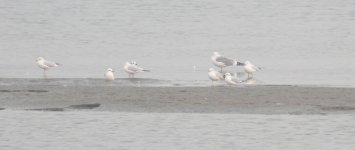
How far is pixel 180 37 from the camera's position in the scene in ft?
107

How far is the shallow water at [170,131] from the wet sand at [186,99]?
0.31 meters

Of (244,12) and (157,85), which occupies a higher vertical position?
(244,12)

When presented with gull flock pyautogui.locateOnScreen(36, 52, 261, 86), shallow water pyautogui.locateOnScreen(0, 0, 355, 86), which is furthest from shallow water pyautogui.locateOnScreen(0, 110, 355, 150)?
shallow water pyautogui.locateOnScreen(0, 0, 355, 86)

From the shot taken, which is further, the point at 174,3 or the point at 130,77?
the point at 174,3

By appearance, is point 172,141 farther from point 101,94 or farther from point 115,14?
point 115,14

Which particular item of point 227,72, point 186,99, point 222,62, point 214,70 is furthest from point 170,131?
point 222,62

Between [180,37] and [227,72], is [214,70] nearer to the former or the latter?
[227,72]

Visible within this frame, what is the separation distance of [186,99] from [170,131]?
1811mm

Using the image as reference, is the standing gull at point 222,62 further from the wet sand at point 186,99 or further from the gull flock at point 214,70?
the wet sand at point 186,99

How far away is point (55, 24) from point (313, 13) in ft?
33.1

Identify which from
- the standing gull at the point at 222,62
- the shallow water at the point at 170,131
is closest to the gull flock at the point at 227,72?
the standing gull at the point at 222,62

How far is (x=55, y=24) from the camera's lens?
36.7m

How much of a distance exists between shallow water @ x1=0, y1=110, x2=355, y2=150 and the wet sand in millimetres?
313

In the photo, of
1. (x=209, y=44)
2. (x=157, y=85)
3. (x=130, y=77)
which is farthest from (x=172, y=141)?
(x=209, y=44)
